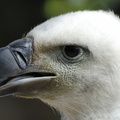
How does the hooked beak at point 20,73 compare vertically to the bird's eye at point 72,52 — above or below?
below

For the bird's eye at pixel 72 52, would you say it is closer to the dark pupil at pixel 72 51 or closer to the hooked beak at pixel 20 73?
the dark pupil at pixel 72 51

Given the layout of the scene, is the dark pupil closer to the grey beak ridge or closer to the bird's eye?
the bird's eye

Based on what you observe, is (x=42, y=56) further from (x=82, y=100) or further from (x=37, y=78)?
(x=82, y=100)

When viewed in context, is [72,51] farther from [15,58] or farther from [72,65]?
[15,58]

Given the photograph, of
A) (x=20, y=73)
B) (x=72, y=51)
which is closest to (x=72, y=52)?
(x=72, y=51)

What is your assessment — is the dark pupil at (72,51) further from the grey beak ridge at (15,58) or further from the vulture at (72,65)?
the grey beak ridge at (15,58)

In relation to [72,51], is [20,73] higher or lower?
lower

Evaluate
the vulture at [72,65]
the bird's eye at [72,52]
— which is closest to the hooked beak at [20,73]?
the vulture at [72,65]
